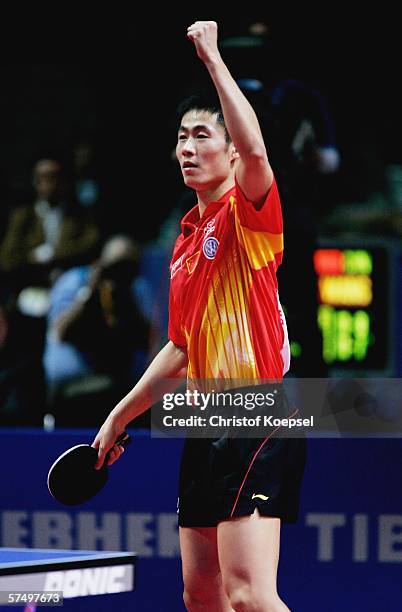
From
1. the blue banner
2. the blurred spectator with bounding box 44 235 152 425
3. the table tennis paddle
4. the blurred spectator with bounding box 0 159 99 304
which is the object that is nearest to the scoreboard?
the blurred spectator with bounding box 44 235 152 425

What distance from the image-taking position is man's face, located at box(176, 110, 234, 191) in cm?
381

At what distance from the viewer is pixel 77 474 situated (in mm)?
4141

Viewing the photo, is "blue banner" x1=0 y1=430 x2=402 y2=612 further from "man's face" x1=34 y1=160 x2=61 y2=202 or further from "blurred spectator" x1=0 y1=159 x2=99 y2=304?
"man's face" x1=34 y1=160 x2=61 y2=202

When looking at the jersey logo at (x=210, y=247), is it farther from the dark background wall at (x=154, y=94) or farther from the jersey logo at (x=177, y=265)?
the dark background wall at (x=154, y=94)

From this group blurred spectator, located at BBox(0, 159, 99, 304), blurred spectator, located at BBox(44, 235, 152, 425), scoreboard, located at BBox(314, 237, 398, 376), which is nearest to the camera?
blurred spectator, located at BBox(44, 235, 152, 425)

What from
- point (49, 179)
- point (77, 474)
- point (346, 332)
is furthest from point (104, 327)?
point (77, 474)

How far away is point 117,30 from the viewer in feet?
28.3

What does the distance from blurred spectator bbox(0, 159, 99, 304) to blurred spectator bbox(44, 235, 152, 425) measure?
2.06 feet

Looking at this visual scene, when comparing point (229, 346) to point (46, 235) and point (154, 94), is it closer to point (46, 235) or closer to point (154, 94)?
point (46, 235)

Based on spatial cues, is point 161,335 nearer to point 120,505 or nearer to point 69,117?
point 120,505

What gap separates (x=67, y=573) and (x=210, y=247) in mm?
1024

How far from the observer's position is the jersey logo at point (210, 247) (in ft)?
12.4

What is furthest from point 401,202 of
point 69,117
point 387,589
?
point 387,589

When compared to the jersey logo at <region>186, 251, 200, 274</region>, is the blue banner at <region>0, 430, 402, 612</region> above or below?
below
